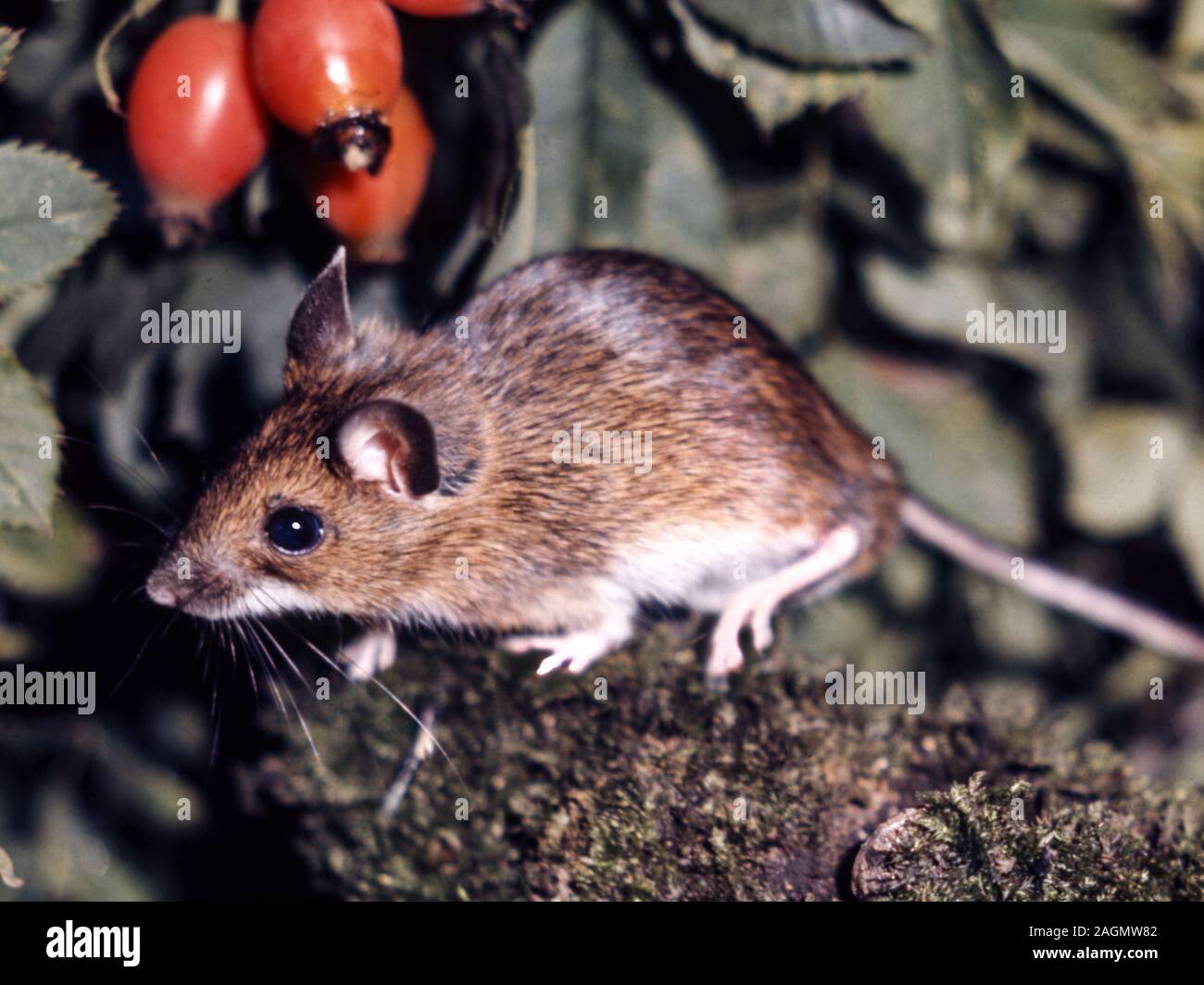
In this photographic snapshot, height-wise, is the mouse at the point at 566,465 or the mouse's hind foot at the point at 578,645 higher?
the mouse at the point at 566,465

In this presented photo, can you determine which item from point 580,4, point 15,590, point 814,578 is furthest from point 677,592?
point 15,590

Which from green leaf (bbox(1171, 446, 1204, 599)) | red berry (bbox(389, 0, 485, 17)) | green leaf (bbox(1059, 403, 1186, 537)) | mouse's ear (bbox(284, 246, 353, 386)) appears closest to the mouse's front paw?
mouse's ear (bbox(284, 246, 353, 386))

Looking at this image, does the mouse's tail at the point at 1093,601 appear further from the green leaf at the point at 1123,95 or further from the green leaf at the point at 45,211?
the green leaf at the point at 45,211

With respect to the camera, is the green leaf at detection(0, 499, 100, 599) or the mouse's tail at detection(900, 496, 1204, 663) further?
the mouse's tail at detection(900, 496, 1204, 663)

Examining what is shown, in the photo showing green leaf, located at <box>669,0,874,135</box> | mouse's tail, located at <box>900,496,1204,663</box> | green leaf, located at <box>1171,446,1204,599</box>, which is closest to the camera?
green leaf, located at <box>669,0,874,135</box>

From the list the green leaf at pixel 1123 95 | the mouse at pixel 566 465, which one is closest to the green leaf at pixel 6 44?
the mouse at pixel 566 465

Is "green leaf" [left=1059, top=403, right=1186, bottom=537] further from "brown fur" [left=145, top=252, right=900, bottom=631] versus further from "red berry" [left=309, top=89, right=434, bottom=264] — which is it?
"red berry" [left=309, top=89, right=434, bottom=264]

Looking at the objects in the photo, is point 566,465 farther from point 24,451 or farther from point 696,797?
point 24,451
